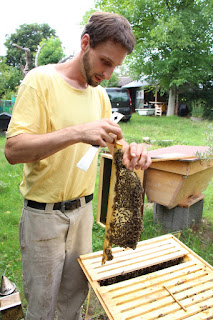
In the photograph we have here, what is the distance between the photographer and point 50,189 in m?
1.60

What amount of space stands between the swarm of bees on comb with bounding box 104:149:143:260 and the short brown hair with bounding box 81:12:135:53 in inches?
29.4

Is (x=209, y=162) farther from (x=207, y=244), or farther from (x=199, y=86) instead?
(x=199, y=86)

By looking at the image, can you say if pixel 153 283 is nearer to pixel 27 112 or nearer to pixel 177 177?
pixel 27 112

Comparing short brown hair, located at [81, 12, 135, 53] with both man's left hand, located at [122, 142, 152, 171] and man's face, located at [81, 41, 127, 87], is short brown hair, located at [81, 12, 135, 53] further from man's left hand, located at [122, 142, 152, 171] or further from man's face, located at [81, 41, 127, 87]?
man's left hand, located at [122, 142, 152, 171]

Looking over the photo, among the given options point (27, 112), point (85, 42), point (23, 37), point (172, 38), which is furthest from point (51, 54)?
point (27, 112)

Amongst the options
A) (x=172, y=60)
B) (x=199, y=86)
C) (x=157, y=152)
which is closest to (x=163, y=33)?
(x=172, y=60)

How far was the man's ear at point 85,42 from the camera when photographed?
→ 153 cm

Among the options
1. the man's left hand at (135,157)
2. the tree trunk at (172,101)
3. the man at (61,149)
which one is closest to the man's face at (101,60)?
the man at (61,149)

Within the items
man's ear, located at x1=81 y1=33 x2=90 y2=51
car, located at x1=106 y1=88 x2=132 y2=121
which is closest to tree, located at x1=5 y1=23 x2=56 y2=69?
car, located at x1=106 y1=88 x2=132 y2=121

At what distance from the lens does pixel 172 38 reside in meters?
14.8

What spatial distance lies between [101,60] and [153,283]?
4.66 feet

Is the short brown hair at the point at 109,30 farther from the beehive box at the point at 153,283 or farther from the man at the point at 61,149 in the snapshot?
the beehive box at the point at 153,283

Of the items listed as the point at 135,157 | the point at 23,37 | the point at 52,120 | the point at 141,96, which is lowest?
the point at 135,157

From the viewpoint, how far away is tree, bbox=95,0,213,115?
48.2 feet
